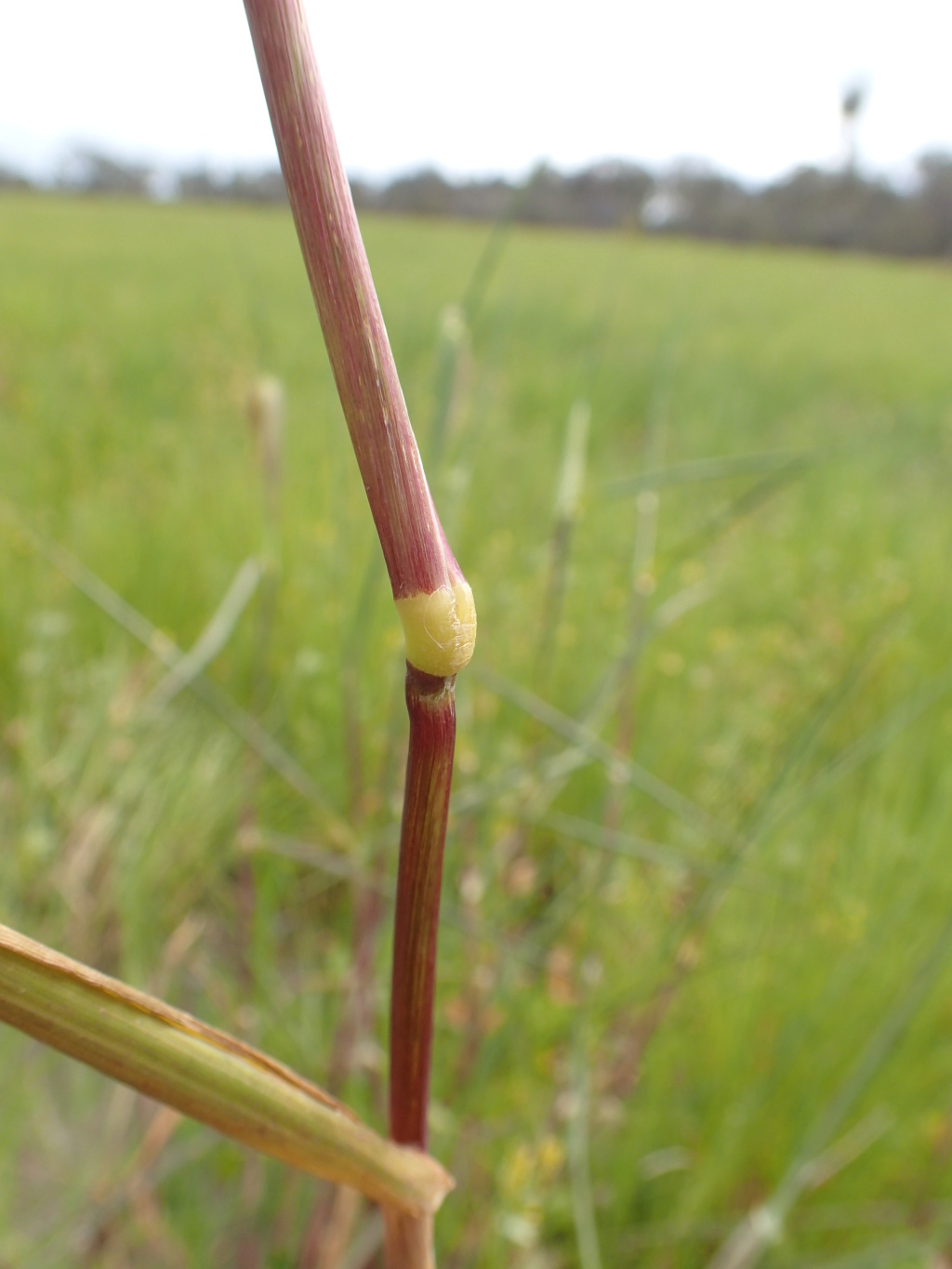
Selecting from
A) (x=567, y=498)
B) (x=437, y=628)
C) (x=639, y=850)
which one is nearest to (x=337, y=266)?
(x=437, y=628)

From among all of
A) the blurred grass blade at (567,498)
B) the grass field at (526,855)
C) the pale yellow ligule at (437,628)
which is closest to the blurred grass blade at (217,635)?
the grass field at (526,855)

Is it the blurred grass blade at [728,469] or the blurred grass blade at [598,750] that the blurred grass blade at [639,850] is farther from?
the blurred grass blade at [728,469]

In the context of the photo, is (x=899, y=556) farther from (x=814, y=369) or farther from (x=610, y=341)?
(x=814, y=369)

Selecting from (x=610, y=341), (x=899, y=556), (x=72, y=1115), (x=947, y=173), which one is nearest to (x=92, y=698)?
(x=72, y=1115)

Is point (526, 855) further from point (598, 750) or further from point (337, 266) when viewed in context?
point (337, 266)

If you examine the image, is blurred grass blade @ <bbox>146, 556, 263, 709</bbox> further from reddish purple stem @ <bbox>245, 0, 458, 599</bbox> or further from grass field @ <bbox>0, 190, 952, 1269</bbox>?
reddish purple stem @ <bbox>245, 0, 458, 599</bbox>

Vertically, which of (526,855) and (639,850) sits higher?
(639,850)
